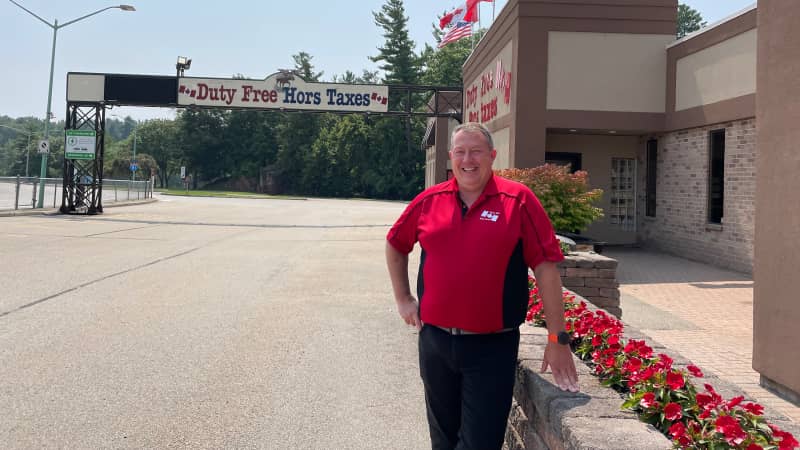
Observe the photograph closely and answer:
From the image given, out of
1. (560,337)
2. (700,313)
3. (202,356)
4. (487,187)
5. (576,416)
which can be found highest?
(487,187)

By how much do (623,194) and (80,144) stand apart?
21.3m

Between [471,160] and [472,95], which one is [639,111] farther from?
[471,160]

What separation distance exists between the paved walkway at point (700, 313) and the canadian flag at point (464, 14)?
15323 mm

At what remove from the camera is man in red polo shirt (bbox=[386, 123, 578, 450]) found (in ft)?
9.41

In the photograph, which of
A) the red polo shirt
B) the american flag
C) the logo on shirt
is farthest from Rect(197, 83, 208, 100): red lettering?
the logo on shirt

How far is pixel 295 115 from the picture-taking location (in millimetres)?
92688

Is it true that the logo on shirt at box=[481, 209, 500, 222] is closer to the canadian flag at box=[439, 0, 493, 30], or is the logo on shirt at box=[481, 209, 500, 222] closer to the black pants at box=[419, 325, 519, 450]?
the black pants at box=[419, 325, 519, 450]

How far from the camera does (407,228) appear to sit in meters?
3.23

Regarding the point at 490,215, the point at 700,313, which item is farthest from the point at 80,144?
the point at 490,215

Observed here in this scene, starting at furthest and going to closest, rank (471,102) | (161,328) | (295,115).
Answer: (295,115) < (471,102) < (161,328)

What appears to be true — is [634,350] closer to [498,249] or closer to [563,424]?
[563,424]

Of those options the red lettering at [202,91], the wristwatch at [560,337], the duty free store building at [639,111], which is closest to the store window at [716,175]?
the duty free store building at [639,111]

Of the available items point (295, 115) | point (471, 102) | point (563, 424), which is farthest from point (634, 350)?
point (295, 115)

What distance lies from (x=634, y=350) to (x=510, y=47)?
16.0m
